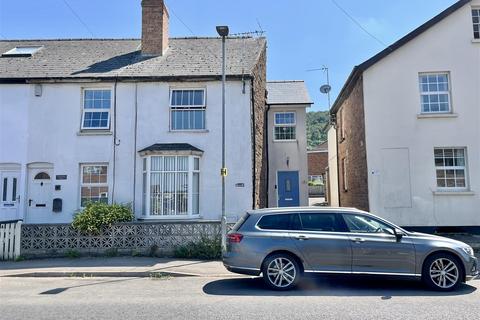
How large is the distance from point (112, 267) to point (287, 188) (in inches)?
446

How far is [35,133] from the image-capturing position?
47.2 ft

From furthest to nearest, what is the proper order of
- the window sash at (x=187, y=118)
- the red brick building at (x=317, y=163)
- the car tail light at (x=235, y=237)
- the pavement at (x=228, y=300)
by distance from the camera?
the red brick building at (x=317, y=163) < the window sash at (x=187, y=118) < the car tail light at (x=235, y=237) < the pavement at (x=228, y=300)

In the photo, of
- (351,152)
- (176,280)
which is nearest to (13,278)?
(176,280)

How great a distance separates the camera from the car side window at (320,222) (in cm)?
793

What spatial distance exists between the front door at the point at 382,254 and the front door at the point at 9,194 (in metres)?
12.1

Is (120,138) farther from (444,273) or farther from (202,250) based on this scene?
(444,273)

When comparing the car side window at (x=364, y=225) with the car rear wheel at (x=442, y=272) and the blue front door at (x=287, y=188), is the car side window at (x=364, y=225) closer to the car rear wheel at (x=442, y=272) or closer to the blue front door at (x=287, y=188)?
the car rear wheel at (x=442, y=272)

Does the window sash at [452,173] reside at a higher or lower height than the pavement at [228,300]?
higher

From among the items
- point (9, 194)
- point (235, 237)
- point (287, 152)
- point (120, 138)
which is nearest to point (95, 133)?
point (120, 138)

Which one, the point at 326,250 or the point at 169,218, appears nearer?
the point at 326,250

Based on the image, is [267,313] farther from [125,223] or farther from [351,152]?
[351,152]

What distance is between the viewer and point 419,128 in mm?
14203

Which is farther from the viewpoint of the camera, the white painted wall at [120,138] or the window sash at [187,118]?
the window sash at [187,118]

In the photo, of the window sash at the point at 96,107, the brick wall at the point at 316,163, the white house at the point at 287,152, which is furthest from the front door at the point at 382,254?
the brick wall at the point at 316,163
